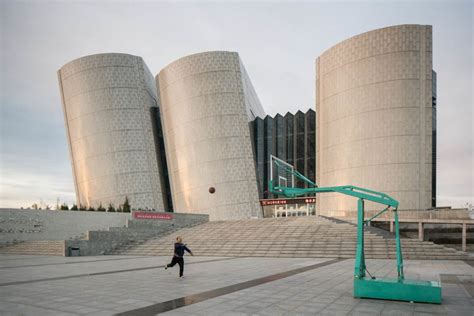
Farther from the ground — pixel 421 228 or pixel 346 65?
pixel 346 65

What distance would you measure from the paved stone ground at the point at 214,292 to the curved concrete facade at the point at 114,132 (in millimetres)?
37284

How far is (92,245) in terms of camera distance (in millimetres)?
25562

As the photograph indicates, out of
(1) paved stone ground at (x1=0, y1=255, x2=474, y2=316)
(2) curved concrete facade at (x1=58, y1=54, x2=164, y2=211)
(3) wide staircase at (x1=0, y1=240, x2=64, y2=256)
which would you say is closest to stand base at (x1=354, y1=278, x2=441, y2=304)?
(1) paved stone ground at (x1=0, y1=255, x2=474, y2=316)

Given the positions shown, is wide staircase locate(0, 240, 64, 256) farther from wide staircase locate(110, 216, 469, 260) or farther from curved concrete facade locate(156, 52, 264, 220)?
curved concrete facade locate(156, 52, 264, 220)

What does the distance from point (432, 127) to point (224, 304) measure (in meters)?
35.5

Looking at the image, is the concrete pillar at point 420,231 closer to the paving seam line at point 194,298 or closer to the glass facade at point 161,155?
the paving seam line at point 194,298

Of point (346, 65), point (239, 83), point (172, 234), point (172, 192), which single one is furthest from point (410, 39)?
point (172, 192)

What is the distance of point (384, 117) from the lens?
3925 cm

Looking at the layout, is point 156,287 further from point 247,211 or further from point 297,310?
point 247,211

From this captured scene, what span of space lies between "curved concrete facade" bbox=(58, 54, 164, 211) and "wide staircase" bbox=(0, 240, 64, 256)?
943 inches

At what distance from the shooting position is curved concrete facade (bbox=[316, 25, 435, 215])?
38094 mm

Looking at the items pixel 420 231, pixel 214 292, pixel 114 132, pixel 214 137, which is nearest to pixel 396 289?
pixel 214 292

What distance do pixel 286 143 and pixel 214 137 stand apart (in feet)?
29.1

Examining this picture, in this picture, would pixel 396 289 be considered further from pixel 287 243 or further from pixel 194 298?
pixel 287 243
